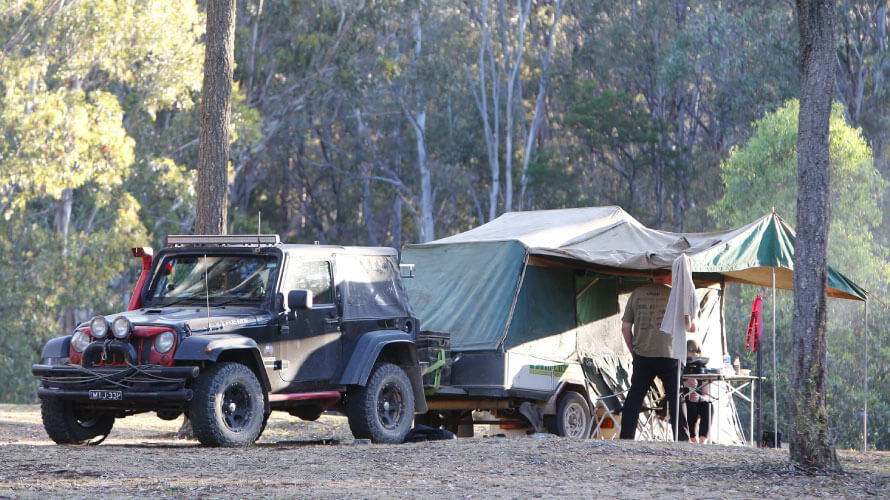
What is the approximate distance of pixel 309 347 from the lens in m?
9.55

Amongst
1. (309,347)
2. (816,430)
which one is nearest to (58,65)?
(309,347)

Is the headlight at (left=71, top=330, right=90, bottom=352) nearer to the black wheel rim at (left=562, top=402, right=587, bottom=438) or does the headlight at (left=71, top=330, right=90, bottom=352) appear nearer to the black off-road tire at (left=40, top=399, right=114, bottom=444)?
the black off-road tire at (left=40, top=399, right=114, bottom=444)

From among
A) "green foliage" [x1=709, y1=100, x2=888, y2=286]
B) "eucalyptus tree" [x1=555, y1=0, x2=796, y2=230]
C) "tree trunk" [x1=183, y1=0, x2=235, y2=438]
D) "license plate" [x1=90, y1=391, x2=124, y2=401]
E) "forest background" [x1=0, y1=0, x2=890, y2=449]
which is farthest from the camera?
"eucalyptus tree" [x1=555, y1=0, x2=796, y2=230]

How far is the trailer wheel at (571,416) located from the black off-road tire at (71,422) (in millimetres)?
4585

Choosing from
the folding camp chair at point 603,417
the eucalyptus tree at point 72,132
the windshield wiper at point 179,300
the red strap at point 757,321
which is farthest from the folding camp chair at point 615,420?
the eucalyptus tree at point 72,132

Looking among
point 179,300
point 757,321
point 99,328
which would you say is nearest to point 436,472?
point 99,328

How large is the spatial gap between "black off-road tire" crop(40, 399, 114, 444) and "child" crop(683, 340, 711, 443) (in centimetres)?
621

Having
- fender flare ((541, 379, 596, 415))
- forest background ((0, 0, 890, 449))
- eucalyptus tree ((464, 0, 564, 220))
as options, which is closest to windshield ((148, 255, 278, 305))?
fender flare ((541, 379, 596, 415))

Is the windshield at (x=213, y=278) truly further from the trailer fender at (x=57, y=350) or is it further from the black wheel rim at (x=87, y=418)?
the black wheel rim at (x=87, y=418)

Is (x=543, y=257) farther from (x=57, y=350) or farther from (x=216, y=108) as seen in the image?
(x=57, y=350)

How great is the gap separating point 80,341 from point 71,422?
29.9 inches

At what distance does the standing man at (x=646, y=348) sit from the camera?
35.8 feet

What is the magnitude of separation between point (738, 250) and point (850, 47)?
25.5 metres

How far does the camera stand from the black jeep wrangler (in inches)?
341
